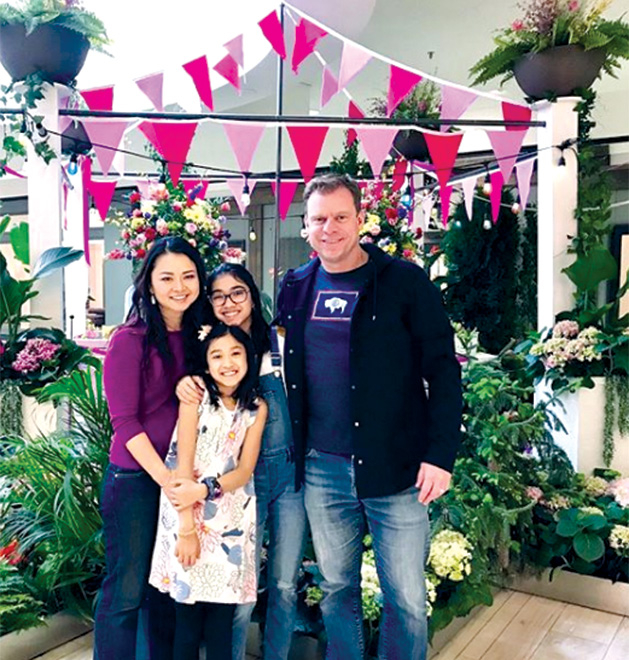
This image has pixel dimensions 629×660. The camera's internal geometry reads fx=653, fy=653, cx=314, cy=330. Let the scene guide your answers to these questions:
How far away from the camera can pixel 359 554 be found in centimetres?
187

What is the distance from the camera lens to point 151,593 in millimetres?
1890

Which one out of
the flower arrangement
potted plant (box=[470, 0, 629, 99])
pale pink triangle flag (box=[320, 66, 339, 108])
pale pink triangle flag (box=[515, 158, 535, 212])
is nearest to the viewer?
potted plant (box=[470, 0, 629, 99])

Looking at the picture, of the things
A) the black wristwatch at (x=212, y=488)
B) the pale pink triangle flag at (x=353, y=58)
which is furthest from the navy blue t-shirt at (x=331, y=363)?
the pale pink triangle flag at (x=353, y=58)

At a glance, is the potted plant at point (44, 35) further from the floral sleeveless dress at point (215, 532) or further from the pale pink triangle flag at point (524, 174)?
the pale pink triangle flag at point (524, 174)

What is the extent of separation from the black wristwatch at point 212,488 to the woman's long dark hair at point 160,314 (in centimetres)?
31

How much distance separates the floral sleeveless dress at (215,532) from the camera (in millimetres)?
1723

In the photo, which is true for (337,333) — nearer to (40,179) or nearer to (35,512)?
(35,512)

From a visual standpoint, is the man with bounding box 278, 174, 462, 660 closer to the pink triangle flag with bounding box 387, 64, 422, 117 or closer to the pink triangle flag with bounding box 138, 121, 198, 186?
the pink triangle flag with bounding box 138, 121, 198, 186

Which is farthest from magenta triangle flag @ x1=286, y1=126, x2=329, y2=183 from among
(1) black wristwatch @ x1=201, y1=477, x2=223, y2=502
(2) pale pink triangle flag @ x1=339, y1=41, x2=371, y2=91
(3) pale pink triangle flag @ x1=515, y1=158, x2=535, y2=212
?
(1) black wristwatch @ x1=201, y1=477, x2=223, y2=502

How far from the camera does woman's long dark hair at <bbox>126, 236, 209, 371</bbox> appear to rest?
1781 mm

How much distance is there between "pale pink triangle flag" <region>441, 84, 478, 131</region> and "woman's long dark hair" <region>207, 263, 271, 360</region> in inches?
87.6

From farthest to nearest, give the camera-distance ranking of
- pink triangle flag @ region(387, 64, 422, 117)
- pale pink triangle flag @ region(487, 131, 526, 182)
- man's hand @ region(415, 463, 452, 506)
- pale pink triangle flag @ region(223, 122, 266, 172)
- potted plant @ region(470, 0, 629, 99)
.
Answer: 1. pale pink triangle flag @ region(487, 131, 526, 182)
2. pink triangle flag @ region(387, 64, 422, 117)
3. pale pink triangle flag @ region(223, 122, 266, 172)
4. potted plant @ region(470, 0, 629, 99)
5. man's hand @ region(415, 463, 452, 506)

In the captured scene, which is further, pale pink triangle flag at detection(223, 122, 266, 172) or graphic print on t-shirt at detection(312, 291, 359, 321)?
pale pink triangle flag at detection(223, 122, 266, 172)

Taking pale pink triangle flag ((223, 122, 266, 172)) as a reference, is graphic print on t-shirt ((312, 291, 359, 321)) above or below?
below
